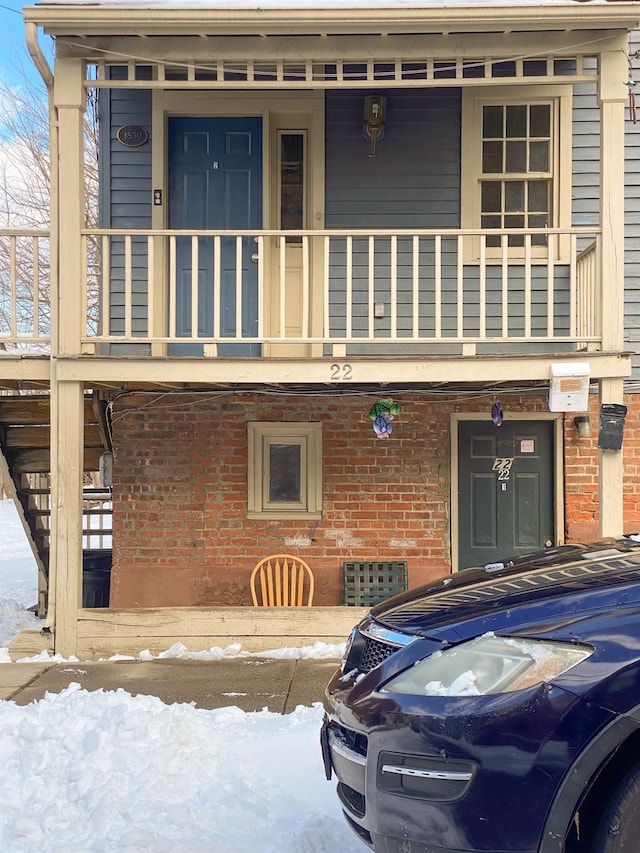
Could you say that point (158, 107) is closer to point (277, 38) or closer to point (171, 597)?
point (277, 38)

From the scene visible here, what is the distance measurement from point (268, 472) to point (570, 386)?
3185mm

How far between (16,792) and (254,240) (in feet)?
18.5

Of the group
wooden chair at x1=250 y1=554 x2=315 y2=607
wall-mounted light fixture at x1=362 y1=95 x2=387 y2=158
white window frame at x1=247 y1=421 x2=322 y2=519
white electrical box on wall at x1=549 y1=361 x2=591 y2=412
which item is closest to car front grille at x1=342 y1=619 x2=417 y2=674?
white electrical box on wall at x1=549 y1=361 x2=591 y2=412

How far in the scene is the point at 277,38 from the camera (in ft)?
20.0

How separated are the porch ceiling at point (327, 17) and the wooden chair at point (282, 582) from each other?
15.1ft

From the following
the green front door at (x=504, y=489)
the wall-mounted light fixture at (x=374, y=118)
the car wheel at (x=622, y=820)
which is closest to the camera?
the car wheel at (x=622, y=820)

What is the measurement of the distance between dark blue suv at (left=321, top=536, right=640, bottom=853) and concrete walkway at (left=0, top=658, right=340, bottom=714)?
250cm

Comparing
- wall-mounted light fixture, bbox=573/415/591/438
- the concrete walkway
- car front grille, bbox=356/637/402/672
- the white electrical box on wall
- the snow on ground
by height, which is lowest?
the concrete walkway

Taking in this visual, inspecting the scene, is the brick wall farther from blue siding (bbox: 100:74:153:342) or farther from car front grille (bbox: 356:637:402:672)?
car front grille (bbox: 356:637:402:672)

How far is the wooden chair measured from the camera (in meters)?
7.44

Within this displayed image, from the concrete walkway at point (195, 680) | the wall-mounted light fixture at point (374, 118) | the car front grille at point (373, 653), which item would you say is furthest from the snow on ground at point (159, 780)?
the wall-mounted light fixture at point (374, 118)

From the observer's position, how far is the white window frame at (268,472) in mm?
7773

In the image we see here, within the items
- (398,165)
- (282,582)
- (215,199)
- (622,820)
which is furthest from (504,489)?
(622,820)

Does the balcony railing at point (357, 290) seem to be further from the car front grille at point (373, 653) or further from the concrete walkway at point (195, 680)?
the car front grille at point (373, 653)
